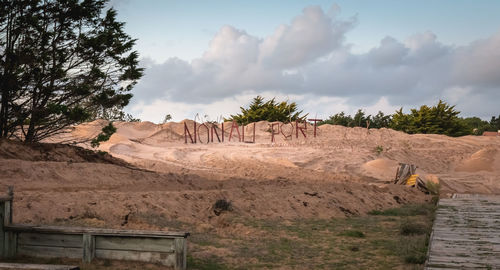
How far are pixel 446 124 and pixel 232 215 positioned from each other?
2774cm

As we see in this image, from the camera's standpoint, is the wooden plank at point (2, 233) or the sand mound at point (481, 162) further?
the sand mound at point (481, 162)

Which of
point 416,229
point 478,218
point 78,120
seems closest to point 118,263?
point 416,229

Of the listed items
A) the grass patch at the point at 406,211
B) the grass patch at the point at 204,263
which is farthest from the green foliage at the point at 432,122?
the grass patch at the point at 204,263

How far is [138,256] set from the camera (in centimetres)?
571

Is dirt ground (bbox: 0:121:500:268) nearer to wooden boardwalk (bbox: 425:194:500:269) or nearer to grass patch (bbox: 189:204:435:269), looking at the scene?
grass patch (bbox: 189:204:435:269)

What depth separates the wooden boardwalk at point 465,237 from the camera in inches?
224

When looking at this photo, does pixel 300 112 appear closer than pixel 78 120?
No

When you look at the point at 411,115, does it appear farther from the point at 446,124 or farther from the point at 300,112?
the point at 300,112

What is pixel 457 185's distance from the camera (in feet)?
54.9

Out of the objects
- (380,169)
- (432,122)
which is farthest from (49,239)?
(432,122)

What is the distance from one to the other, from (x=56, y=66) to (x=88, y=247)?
976 centimetres

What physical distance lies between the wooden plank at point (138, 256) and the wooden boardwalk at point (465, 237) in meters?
3.08

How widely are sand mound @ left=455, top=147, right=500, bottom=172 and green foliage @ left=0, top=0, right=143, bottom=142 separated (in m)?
14.2

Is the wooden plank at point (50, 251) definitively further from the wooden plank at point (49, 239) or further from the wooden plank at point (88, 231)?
the wooden plank at point (88, 231)
